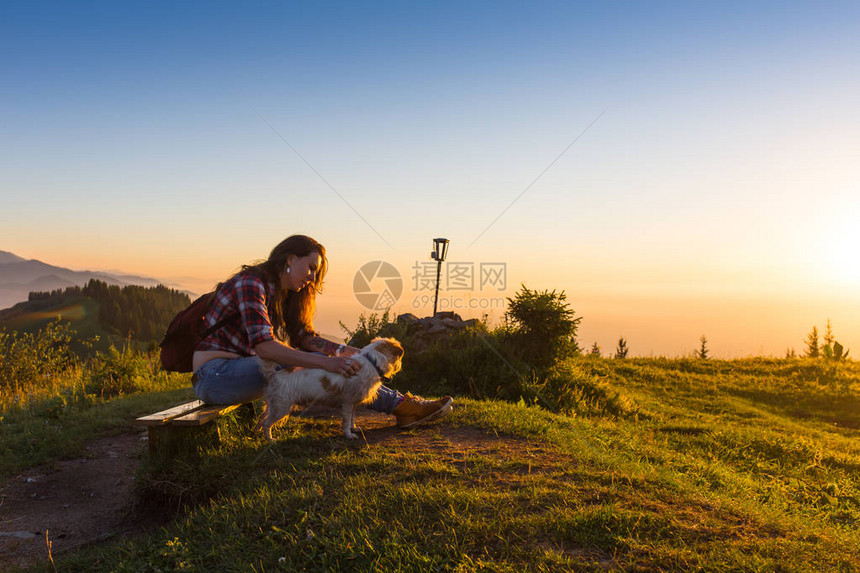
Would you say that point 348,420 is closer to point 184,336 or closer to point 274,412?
point 274,412

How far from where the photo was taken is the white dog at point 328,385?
518cm

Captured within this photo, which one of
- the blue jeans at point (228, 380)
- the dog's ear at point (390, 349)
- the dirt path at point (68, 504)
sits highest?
the dog's ear at point (390, 349)

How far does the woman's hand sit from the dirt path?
2002mm

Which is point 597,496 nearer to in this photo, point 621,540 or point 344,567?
point 621,540

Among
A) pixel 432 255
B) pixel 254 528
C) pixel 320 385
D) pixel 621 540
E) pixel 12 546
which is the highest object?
pixel 432 255

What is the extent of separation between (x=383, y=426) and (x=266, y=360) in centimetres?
179

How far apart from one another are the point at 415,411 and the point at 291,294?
1880mm

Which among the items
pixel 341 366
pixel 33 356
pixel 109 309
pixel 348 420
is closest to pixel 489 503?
pixel 341 366

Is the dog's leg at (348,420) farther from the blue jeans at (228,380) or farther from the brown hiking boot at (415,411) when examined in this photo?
the blue jeans at (228,380)

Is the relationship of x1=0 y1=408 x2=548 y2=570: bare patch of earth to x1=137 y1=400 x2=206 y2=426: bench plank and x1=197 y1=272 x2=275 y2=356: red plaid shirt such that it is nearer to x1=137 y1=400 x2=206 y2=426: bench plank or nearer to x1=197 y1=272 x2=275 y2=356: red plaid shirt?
x1=137 y1=400 x2=206 y2=426: bench plank

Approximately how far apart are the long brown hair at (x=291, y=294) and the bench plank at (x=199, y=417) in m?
0.89

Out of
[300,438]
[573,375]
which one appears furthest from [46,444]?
[573,375]

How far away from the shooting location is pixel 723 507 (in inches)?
156

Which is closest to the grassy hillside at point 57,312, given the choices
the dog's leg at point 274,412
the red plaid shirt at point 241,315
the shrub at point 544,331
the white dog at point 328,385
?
the shrub at point 544,331
